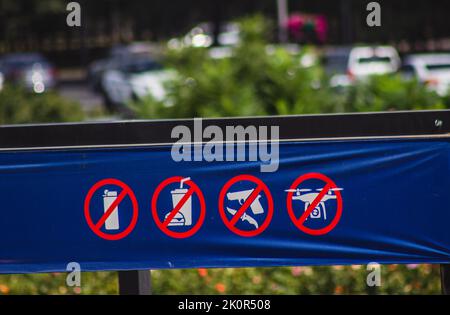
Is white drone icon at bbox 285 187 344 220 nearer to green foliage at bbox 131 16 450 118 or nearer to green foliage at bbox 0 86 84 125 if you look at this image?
green foliage at bbox 131 16 450 118

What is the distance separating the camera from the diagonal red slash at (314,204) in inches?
213

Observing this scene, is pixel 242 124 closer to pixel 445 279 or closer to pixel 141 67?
pixel 445 279

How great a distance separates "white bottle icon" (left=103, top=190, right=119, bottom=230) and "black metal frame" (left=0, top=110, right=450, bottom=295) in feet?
1.10

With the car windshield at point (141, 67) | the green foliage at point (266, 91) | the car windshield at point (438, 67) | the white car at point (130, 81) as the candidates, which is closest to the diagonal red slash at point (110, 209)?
the green foliage at point (266, 91)

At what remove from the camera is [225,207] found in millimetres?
5453

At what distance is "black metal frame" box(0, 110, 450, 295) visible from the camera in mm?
5340

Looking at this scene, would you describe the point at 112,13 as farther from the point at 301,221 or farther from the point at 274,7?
the point at 301,221

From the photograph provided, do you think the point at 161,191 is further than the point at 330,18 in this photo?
No

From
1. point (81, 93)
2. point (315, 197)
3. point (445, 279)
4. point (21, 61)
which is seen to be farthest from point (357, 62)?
point (315, 197)

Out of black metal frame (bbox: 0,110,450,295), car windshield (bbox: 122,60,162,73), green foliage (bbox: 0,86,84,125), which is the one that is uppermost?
car windshield (bbox: 122,60,162,73)

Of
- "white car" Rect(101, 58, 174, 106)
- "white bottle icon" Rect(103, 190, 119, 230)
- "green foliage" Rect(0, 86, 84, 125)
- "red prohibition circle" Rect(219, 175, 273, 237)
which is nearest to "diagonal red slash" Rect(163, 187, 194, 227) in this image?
"red prohibition circle" Rect(219, 175, 273, 237)
